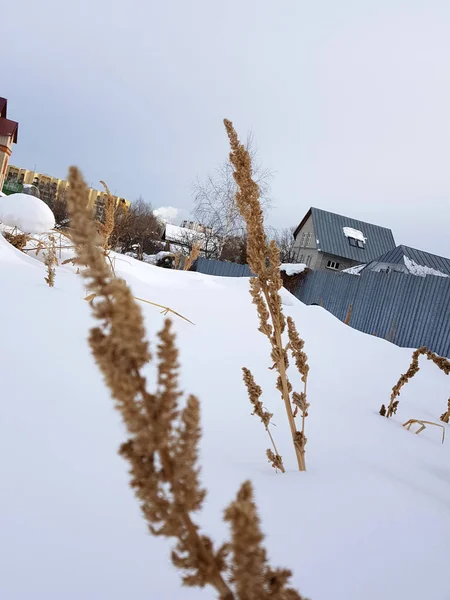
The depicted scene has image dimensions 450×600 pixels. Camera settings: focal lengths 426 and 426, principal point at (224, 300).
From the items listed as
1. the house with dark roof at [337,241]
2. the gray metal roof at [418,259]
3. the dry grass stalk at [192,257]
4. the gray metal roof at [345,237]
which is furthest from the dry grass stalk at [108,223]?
the gray metal roof at [345,237]

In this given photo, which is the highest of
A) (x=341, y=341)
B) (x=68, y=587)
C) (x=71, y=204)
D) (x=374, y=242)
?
(x=374, y=242)

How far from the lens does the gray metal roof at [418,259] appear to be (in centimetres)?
2508

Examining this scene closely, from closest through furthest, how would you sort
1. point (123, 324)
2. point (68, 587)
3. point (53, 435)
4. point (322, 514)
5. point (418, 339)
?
point (123, 324) → point (68, 587) → point (322, 514) → point (53, 435) → point (418, 339)

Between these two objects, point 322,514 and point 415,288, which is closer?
point 322,514

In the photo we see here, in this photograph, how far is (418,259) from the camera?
25578 millimetres

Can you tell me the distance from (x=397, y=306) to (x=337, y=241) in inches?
974

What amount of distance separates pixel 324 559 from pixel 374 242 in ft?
A: 128

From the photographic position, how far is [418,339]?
11.1 metres

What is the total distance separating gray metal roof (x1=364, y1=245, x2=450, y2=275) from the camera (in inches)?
987

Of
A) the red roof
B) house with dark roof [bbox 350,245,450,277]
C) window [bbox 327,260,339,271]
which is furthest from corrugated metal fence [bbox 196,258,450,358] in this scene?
window [bbox 327,260,339,271]

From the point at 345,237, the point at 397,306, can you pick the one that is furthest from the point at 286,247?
the point at 397,306

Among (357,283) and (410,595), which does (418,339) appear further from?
(410,595)

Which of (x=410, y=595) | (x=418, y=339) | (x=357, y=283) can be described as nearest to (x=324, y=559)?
(x=410, y=595)

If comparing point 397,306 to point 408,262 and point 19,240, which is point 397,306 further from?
point 408,262
